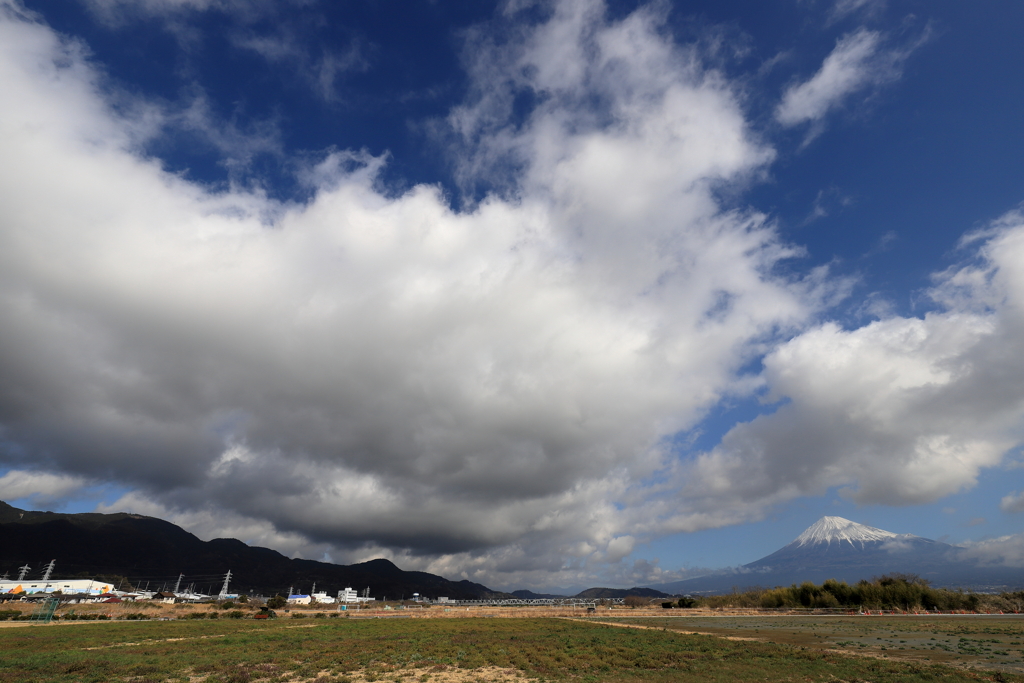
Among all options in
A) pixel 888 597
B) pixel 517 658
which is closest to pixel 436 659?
pixel 517 658

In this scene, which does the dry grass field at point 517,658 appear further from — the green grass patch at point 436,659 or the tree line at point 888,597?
the tree line at point 888,597

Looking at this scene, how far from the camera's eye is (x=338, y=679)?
2859 cm

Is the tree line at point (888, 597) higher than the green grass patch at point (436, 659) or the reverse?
higher

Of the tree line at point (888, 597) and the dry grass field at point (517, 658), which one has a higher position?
the tree line at point (888, 597)

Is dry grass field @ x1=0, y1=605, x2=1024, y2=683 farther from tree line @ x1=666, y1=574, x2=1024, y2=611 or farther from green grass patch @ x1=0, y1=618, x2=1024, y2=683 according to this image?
tree line @ x1=666, y1=574, x2=1024, y2=611

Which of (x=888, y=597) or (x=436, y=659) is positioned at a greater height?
(x=888, y=597)

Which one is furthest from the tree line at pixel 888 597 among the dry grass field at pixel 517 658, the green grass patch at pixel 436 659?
the green grass patch at pixel 436 659

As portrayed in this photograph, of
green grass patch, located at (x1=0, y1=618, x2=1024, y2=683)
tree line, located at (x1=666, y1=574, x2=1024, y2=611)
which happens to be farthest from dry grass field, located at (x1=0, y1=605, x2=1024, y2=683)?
tree line, located at (x1=666, y1=574, x2=1024, y2=611)

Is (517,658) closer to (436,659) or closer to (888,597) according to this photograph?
(436,659)

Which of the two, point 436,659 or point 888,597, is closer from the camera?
point 436,659

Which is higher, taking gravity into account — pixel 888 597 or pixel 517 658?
pixel 888 597

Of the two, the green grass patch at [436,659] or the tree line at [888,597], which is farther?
the tree line at [888,597]

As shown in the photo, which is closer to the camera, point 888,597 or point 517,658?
point 517,658

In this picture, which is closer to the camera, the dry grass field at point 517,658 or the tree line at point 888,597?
the dry grass field at point 517,658
